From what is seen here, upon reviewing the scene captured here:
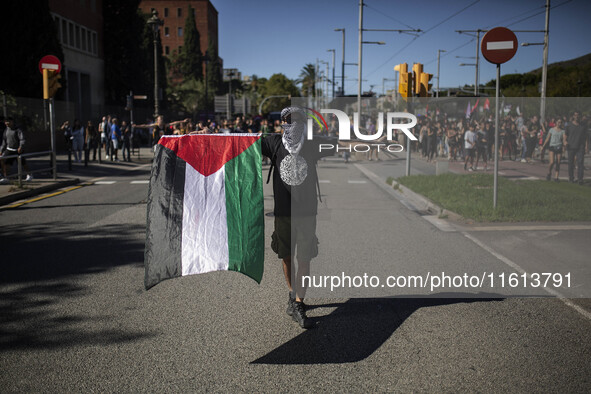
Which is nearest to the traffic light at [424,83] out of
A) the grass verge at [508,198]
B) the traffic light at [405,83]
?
the traffic light at [405,83]

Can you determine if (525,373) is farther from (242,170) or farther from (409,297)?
(242,170)

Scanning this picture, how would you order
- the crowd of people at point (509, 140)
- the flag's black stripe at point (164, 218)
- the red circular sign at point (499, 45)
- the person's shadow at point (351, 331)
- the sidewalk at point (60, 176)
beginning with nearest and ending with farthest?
the person's shadow at point (351, 331)
the flag's black stripe at point (164, 218)
the red circular sign at point (499, 45)
the crowd of people at point (509, 140)
the sidewalk at point (60, 176)

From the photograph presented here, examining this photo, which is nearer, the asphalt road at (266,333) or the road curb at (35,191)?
the asphalt road at (266,333)

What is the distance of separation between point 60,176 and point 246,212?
15.5 metres

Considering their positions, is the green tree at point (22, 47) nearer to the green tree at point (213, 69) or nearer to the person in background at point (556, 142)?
the person in background at point (556, 142)

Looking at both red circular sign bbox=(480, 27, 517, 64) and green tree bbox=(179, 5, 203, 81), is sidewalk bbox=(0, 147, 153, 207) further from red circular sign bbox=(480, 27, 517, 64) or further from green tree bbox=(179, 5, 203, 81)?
green tree bbox=(179, 5, 203, 81)

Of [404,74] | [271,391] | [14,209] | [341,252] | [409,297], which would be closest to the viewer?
[271,391]

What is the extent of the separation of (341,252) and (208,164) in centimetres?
326

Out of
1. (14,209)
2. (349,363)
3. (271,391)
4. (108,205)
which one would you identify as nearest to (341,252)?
(349,363)

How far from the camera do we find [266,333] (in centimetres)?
471

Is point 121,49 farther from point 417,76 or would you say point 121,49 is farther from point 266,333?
point 266,333

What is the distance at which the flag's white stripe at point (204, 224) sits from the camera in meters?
4.70

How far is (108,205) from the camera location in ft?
40.9

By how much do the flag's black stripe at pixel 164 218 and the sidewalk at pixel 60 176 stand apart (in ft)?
30.9
